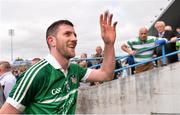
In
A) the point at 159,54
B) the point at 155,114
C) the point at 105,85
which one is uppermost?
the point at 159,54

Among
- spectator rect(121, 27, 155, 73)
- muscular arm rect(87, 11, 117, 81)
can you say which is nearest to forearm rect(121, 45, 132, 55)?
spectator rect(121, 27, 155, 73)

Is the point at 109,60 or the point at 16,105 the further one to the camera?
the point at 109,60

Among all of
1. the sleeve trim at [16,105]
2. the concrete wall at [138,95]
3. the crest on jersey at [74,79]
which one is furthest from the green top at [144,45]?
the sleeve trim at [16,105]

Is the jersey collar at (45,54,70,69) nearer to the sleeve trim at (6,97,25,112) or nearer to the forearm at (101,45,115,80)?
the sleeve trim at (6,97,25,112)

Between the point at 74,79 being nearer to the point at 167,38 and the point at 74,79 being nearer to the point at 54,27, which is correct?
the point at 54,27

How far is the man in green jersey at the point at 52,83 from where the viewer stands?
321 centimetres

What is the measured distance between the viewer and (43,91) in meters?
3.22

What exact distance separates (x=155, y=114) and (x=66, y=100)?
253 inches

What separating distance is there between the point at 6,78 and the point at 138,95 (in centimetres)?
360

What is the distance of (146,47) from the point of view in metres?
9.17

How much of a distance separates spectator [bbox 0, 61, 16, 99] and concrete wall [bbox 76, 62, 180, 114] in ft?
11.1

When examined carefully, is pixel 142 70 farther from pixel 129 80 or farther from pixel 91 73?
pixel 91 73

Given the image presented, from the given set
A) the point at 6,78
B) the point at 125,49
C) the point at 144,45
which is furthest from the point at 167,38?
the point at 6,78

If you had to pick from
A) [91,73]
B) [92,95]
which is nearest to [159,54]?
[92,95]
